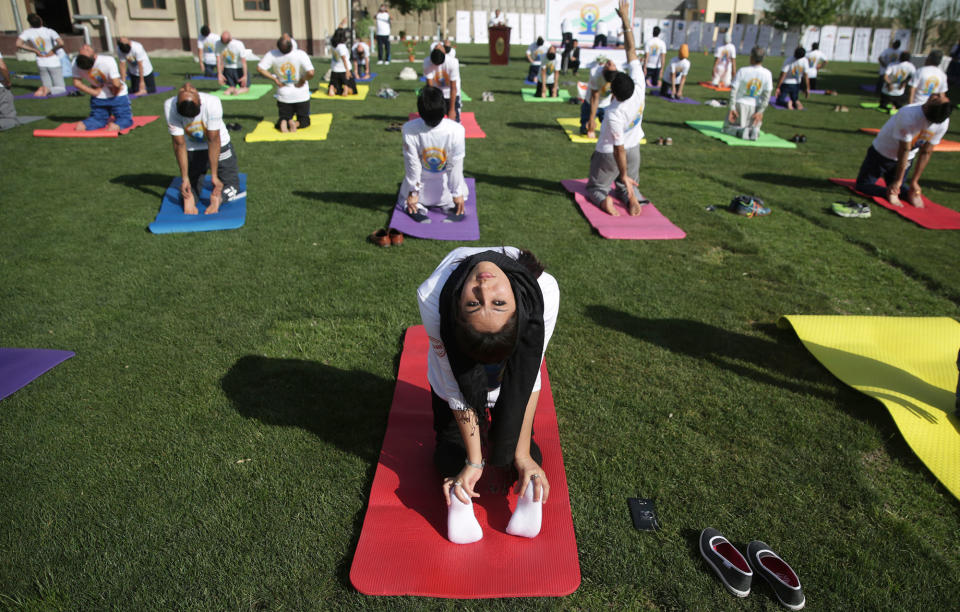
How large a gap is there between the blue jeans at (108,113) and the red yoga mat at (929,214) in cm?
Answer: 1205

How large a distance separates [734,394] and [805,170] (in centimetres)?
691

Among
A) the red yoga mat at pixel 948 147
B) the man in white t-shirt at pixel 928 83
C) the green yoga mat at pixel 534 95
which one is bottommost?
the red yoga mat at pixel 948 147

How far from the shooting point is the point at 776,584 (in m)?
2.47

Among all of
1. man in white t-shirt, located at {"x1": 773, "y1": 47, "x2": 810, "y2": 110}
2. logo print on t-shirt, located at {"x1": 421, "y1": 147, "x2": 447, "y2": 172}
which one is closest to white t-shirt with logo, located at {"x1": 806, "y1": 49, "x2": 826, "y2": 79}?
man in white t-shirt, located at {"x1": 773, "y1": 47, "x2": 810, "y2": 110}

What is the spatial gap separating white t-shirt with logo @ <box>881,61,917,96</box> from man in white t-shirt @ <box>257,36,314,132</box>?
1335 centimetres

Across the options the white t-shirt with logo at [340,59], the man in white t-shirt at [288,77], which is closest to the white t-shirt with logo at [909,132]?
the man in white t-shirt at [288,77]

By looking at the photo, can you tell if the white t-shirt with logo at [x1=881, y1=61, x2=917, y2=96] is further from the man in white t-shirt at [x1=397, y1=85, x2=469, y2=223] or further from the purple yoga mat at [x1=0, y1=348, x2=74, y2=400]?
the purple yoga mat at [x1=0, y1=348, x2=74, y2=400]

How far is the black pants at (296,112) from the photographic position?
34.2 ft

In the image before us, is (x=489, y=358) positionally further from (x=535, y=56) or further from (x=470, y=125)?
(x=535, y=56)

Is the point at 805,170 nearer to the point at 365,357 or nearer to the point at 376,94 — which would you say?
the point at 365,357

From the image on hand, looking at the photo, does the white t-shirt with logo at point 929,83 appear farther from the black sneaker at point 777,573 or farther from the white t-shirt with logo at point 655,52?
the black sneaker at point 777,573

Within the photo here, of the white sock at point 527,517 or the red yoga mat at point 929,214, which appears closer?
the white sock at point 527,517

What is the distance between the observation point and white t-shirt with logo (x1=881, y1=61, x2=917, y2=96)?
13.5 metres

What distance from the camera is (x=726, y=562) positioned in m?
2.54
